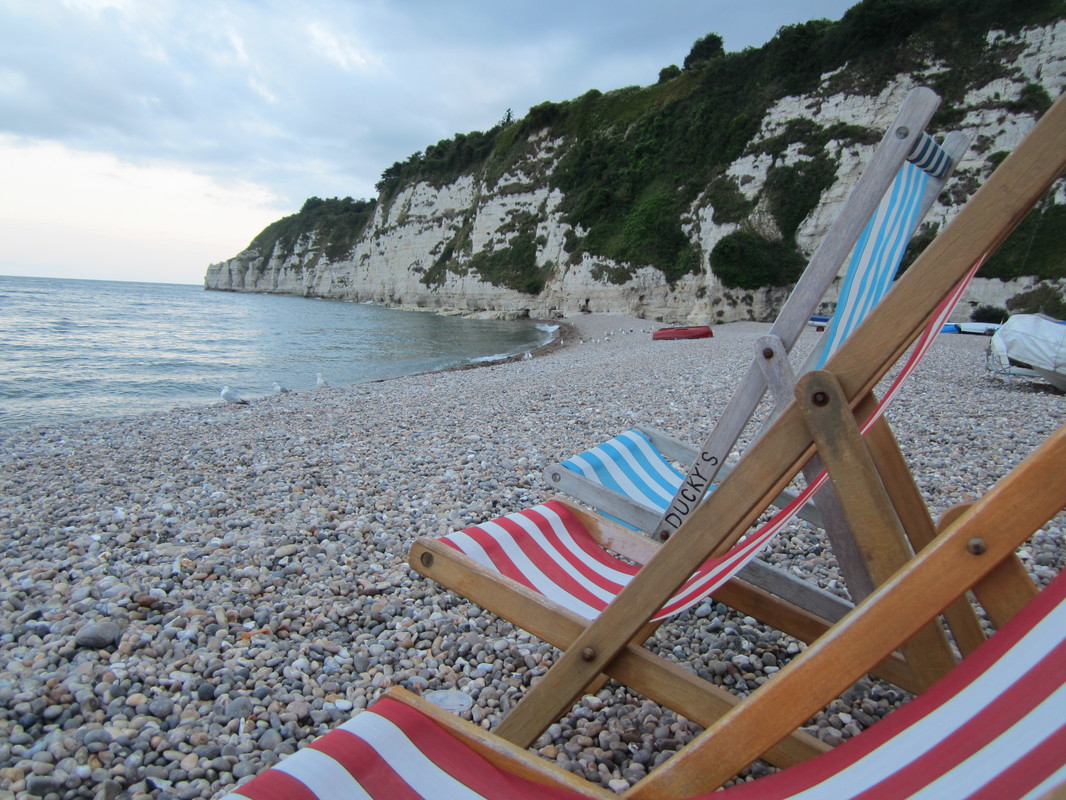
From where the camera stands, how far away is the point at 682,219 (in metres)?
31.4

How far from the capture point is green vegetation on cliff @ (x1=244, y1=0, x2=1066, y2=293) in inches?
971

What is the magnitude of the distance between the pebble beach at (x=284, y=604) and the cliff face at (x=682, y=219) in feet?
36.4

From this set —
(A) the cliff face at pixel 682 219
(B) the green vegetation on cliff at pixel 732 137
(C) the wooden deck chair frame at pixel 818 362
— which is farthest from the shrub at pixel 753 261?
(C) the wooden deck chair frame at pixel 818 362

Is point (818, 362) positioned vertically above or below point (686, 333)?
above

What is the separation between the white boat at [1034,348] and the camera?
24.9ft

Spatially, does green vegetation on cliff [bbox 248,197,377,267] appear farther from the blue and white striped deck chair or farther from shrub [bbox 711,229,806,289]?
the blue and white striped deck chair

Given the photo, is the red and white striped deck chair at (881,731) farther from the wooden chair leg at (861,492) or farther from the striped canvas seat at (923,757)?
the wooden chair leg at (861,492)

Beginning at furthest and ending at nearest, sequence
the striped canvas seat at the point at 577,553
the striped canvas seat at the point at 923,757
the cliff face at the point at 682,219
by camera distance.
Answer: the cliff face at the point at 682,219 < the striped canvas seat at the point at 577,553 < the striped canvas seat at the point at 923,757

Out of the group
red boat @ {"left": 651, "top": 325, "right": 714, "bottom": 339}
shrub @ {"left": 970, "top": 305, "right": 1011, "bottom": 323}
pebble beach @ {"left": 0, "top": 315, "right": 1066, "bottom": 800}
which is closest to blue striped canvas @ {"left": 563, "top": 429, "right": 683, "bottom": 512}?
pebble beach @ {"left": 0, "top": 315, "right": 1066, "bottom": 800}

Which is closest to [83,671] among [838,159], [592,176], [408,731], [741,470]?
[408,731]

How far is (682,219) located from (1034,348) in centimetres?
2525

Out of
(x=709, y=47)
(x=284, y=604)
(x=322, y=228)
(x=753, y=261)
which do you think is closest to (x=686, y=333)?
(x=753, y=261)

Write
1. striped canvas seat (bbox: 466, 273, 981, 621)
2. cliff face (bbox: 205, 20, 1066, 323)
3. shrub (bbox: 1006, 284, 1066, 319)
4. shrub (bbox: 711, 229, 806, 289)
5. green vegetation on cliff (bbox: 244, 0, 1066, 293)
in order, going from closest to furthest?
striped canvas seat (bbox: 466, 273, 981, 621), shrub (bbox: 1006, 284, 1066, 319), cliff face (bbox: 205, 20, 1066, 323), green vegetation on cliff (bbox: 244, 0, 1066, 293), shrub (bbox: 711, 229, 806, 289)

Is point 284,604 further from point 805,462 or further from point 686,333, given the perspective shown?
point 686,333
